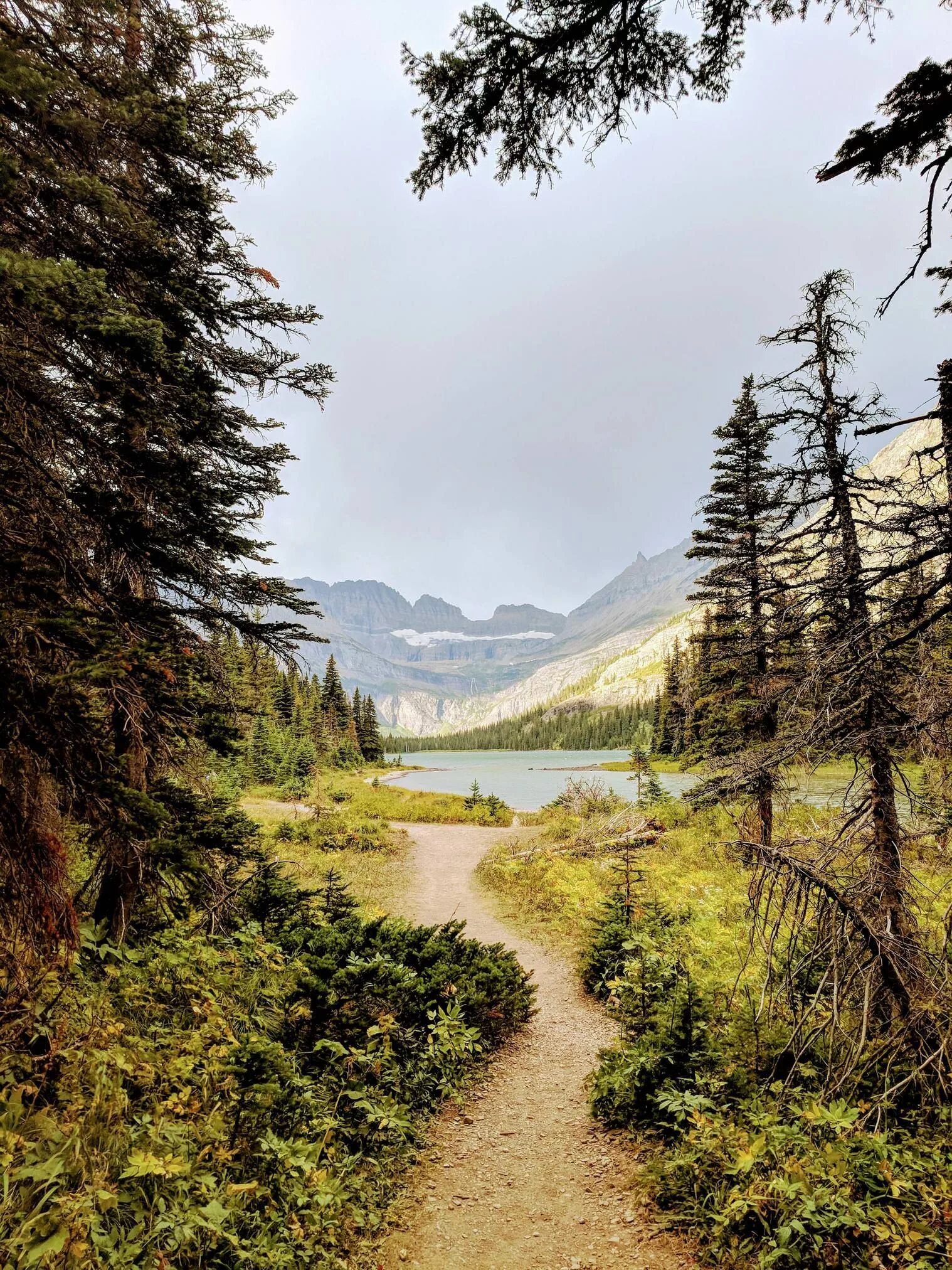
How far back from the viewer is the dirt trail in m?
3.92

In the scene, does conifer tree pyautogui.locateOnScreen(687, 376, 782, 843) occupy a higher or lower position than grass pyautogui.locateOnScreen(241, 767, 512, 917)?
higher

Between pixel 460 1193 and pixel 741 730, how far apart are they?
42.8 feet

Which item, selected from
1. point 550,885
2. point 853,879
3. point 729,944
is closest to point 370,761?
point 550,885

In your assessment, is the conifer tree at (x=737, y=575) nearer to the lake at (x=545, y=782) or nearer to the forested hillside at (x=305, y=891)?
the lake at (x=545, y=782)

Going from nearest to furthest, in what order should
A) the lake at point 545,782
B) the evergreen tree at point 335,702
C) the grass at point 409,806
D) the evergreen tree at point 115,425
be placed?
1. the evergreen tree at point 115,425
2. the grass at point 409,806
3. the lake at point 545,782
4. the evergreen tree at point 335,702

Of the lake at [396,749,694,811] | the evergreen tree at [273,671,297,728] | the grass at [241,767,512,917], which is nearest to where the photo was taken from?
the grass at [241,767,512,917]

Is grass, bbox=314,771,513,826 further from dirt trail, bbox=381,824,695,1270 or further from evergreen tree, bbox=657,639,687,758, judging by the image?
evergreen tree, bbox=657,639,687,758

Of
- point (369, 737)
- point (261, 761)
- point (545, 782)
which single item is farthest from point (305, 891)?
point (369, 737)

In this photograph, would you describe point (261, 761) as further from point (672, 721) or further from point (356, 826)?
point (672, 721)

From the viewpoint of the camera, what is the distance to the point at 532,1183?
15.5 ft

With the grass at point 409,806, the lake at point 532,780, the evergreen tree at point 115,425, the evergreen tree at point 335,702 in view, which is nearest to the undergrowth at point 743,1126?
the evergreen tree at point 115,425

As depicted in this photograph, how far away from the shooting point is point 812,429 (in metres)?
7.07

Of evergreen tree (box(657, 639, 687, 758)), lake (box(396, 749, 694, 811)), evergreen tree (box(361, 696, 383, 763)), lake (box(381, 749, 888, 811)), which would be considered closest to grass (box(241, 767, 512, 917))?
lake (box(381, 749, 888, 811))

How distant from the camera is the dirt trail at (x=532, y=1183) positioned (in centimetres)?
392
